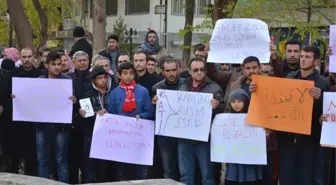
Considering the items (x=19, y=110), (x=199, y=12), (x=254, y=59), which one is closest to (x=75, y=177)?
(x=19, y=110)

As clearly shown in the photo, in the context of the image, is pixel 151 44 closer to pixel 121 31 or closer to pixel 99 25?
pixel 99 25

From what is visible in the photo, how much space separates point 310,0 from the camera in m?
13.3

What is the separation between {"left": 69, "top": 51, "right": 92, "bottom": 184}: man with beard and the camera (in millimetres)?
6988

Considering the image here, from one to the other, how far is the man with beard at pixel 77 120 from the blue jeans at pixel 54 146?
0.20 meters

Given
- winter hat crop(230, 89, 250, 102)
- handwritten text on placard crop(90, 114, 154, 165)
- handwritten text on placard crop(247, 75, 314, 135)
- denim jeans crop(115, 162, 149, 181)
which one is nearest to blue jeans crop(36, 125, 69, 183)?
handwritten text on placard crop(90, 114, 154, 165)

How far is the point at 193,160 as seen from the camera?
21.7ft

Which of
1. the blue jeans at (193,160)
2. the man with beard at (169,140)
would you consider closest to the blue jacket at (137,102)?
the man with beard at (169,140)

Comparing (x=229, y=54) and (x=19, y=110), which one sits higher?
(x=229, y=54)

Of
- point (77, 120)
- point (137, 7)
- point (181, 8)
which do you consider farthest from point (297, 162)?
point (137, 7)

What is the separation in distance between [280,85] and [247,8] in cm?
781

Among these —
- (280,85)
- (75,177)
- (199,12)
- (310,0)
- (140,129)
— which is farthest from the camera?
(199,12)

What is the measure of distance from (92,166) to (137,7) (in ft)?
109

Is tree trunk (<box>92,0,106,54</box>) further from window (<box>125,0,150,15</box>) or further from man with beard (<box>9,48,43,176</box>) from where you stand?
window (<box>125,0,150,15</box>)

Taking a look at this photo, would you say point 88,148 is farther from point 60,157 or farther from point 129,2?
point 129,2
